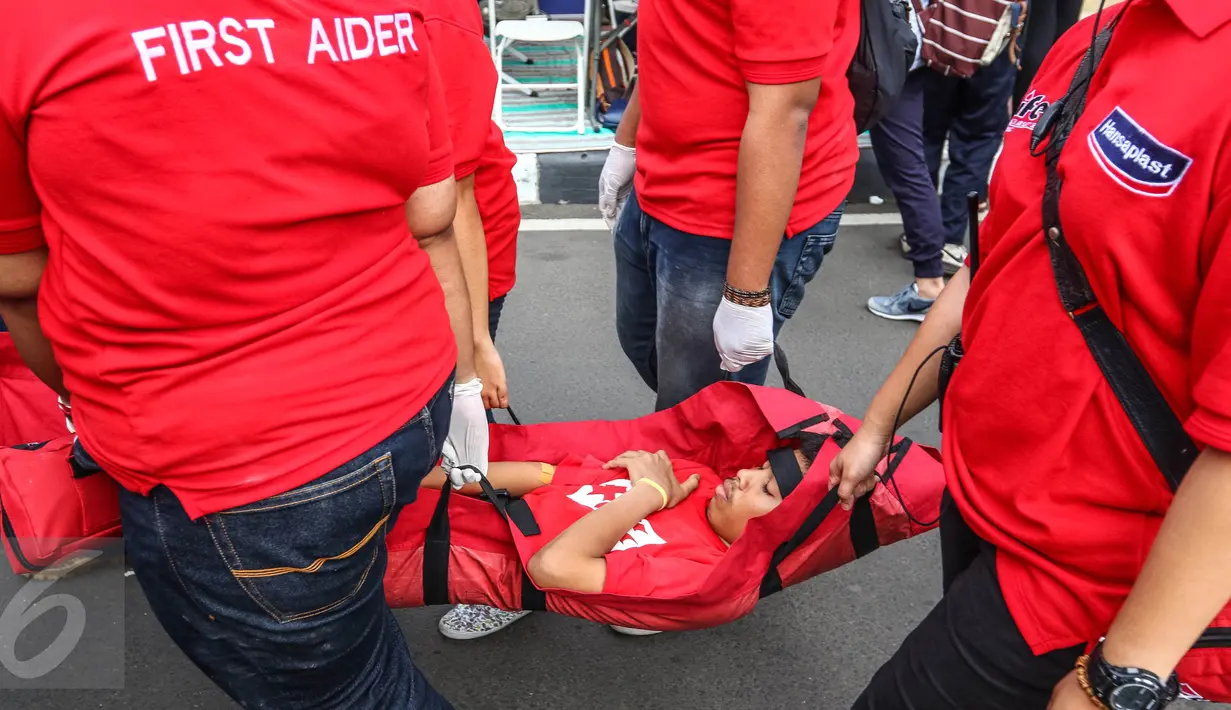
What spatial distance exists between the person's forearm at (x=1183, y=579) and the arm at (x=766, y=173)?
40.6 inches

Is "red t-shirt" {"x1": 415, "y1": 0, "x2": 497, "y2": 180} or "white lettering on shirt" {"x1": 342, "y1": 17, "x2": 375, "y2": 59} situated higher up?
"white lettering on shirt" {"x1": 342, "y1": 17, "x2": 375, "y2": 59}

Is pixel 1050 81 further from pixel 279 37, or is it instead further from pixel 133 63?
pixel 133 63

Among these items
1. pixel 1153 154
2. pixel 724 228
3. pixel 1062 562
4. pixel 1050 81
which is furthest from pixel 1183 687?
pixel 724 228

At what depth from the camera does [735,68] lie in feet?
5.67

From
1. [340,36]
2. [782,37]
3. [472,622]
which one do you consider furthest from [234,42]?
[472,622]

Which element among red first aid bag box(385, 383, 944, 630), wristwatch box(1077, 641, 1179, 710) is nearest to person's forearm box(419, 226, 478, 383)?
red first aid bag box(385, 383, 944, 630)

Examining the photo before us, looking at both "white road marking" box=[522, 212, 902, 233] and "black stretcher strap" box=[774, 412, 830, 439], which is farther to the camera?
"white road marking" box=[522, 212, 902, 233]

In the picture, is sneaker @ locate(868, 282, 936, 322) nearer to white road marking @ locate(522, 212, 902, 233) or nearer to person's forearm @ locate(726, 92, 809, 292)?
white road marking @ locate(522, 212, 902, 233)

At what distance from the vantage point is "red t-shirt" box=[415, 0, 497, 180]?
1745 mm

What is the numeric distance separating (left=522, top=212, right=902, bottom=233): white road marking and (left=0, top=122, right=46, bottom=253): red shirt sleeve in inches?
148

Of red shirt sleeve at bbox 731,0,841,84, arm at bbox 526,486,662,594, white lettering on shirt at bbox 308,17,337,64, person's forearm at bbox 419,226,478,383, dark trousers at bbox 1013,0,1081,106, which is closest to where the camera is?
white lettering on shirt at bbox 308,17,337,64

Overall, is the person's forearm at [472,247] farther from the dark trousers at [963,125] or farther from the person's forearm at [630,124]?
the dark trousers at [963,125]

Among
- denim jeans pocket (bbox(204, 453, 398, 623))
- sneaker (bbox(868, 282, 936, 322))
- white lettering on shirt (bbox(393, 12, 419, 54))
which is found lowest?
sneaker (bbox(868, 282, 936, 322))

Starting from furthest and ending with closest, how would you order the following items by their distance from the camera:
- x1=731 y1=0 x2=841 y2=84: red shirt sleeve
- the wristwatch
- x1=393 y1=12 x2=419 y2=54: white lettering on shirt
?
x1=731 y1=0 x2=841 y2=84: red shirt sleeve
x1=393 y1=12 x2=419 y2=54: white lettering on shirt
the wristwatch
